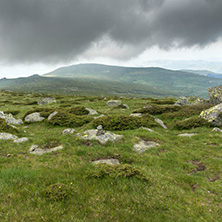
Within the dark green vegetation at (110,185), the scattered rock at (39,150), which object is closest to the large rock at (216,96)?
the dark green vegetation at (110,185)

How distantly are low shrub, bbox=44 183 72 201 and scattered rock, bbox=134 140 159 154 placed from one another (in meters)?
7.12

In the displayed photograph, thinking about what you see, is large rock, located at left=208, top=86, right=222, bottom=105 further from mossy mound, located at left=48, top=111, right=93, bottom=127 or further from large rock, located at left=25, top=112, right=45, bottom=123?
large rock, located at left=25, top=112, right=45, bottom=123

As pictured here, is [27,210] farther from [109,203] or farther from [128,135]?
[128,135]

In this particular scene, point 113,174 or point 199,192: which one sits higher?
point 113,174

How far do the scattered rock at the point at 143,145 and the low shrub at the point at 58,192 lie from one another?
7.12m

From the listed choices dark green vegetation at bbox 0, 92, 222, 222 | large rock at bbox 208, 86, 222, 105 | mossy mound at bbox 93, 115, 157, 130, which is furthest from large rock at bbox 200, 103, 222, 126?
dark green vegetation at bbox 0, 92, 222, 222

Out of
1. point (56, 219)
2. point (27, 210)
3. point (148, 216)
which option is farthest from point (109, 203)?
point (27, 210)

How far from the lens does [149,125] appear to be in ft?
67.8

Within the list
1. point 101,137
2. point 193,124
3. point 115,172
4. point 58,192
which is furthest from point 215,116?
point 58,192

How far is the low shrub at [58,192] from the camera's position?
629cm

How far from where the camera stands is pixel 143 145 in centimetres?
1330

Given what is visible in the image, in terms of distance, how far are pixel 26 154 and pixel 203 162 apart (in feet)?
44.9

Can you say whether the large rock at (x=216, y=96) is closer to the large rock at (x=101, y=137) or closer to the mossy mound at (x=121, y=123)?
the mossy mound at (x=121, y=123)

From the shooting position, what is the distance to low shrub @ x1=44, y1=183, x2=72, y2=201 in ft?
20.6
